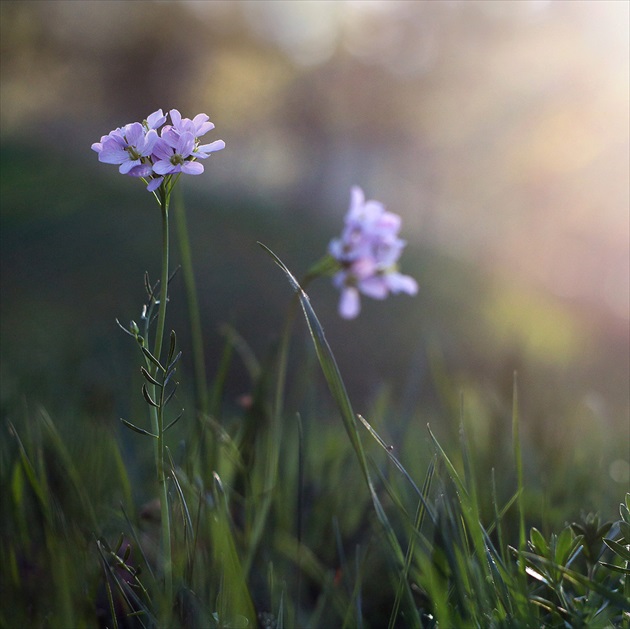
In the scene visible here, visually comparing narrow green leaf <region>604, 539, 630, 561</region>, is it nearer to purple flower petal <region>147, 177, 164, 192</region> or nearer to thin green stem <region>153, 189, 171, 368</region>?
thin green stem <region>153, 189, 171, 368</region>

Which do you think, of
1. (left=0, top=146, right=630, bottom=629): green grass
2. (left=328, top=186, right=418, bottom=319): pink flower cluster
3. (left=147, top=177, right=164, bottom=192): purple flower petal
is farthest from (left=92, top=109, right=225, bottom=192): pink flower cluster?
(left=328, top=186, right=418, bottom=319): pink flower cluster

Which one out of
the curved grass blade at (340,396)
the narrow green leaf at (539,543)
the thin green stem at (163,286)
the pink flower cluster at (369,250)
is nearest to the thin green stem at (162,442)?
the thin green stem at (163,286)

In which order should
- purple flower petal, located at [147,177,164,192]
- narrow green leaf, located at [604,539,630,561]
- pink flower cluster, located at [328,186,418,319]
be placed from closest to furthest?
narrow green leaf, located at [604,539,630,561]
purple flower petal, located at [147,177,164,192]
pink flower cluster, located at [328,186,418,319]

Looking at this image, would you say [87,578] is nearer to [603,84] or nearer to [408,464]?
[408,464]

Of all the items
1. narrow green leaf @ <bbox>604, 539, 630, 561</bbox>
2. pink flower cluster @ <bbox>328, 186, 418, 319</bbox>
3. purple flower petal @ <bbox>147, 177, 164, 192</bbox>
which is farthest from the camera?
pink flower cluster @ <bbox>328, 186, 418, 319</bbox>

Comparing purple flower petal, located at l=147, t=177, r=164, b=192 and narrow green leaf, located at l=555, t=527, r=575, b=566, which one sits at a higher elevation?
purple flower petal, located at l=147, t=177, r=164, b=192

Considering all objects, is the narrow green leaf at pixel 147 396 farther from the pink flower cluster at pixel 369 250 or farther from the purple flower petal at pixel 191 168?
the pink flower cluster at pixel 369 250

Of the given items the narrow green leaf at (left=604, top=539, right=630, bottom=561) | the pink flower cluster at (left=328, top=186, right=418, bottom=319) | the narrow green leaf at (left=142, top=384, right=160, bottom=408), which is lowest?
the narrow green leaf at (left=604, top=539, right=630, bottom=561)

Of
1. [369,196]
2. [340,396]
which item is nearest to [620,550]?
[340,396]
